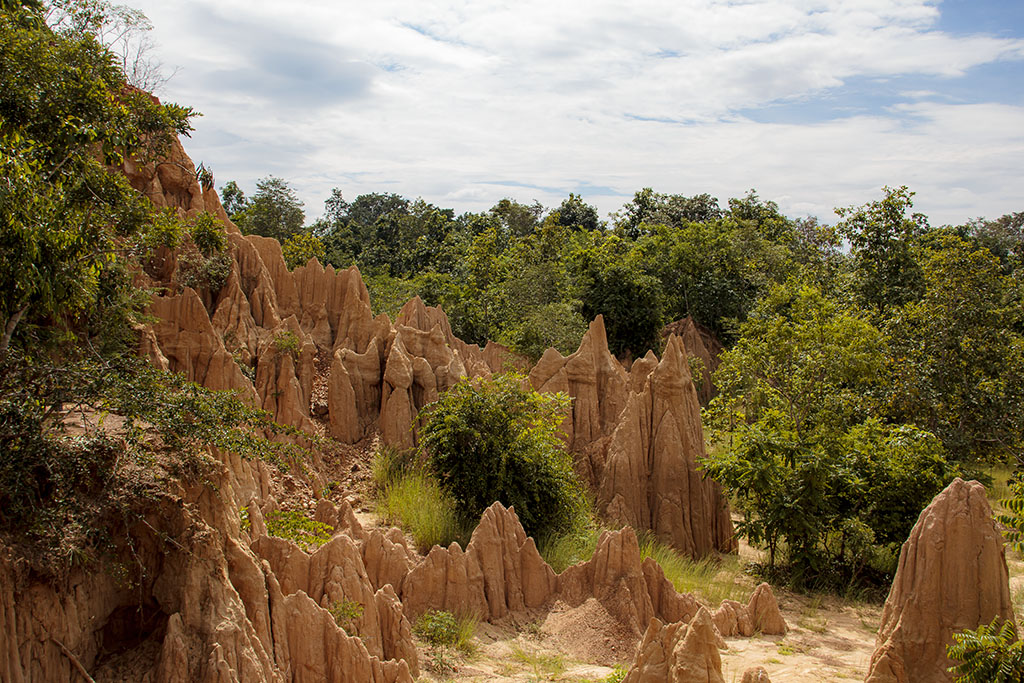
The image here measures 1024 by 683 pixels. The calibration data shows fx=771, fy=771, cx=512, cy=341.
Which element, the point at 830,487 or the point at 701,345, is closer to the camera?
the point at 830,487

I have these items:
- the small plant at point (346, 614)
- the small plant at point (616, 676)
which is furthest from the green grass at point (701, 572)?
the small plant at point (346, 614)

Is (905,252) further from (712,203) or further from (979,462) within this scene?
(712,203)

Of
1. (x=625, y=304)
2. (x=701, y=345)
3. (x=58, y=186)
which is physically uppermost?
(x=625, y=304)

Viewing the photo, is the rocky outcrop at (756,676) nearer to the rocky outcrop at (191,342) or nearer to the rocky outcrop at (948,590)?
the rocky outcrop at (948,590)

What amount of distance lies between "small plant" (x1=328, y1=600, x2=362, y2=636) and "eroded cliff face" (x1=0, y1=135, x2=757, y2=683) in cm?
3

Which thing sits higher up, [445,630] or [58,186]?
[58,186]

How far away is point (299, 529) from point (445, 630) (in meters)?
2.37

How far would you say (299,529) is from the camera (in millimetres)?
9500

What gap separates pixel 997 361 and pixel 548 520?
1022cm

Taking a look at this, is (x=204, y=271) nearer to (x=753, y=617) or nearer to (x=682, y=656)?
(x=753, y=617)

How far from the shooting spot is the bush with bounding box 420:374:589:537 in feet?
40.2

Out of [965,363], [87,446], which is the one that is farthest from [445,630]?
[965,363]

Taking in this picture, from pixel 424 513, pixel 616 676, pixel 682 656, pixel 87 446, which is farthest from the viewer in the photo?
pixel 424 513

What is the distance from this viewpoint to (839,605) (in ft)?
37.5
